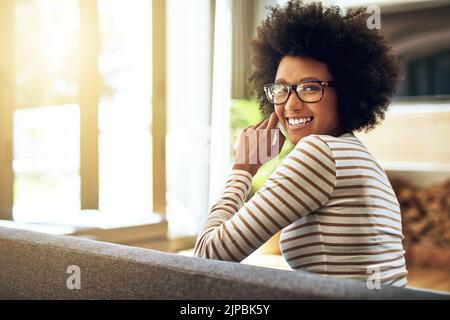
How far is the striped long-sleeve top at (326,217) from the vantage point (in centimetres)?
A: 84

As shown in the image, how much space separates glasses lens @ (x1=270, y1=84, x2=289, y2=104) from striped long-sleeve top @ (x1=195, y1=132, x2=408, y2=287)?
182 millimetres

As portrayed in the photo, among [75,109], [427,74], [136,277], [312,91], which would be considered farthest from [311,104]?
[75,109]

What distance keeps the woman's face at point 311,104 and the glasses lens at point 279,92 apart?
1 cm

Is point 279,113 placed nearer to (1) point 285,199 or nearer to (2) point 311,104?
(2) point 311,104

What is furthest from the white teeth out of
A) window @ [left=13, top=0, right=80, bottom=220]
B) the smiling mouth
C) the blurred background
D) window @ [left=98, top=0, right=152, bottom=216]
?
window @ [left=13, top=0, right=80, bottom=220]

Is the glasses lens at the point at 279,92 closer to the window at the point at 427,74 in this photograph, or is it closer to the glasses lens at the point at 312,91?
the glasses lens at the point at 312,91

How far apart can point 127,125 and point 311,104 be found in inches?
88.5

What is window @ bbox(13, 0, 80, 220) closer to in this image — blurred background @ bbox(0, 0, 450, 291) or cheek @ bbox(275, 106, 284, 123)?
blurred background @ bbox(0, 0, 450, 291)

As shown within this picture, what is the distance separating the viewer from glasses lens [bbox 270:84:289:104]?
1.06 metres

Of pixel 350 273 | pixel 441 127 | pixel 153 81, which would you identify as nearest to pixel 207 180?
pixel 350 273

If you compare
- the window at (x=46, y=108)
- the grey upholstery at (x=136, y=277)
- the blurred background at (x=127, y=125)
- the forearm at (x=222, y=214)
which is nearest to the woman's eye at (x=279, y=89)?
the forearm at (x=222, y=214)

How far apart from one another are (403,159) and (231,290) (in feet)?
9.06

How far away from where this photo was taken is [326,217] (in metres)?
0.87

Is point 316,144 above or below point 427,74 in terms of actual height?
below
